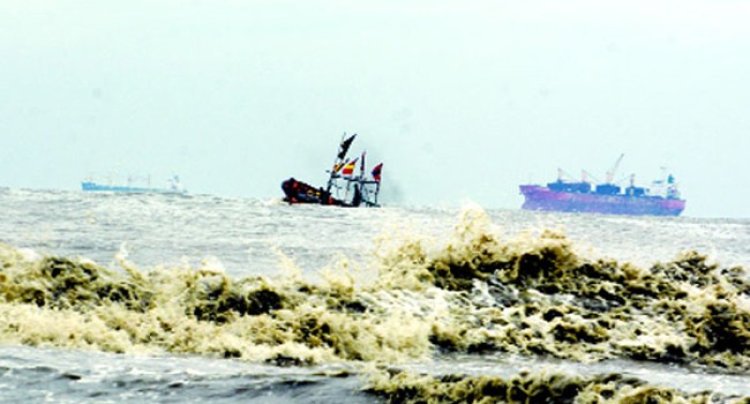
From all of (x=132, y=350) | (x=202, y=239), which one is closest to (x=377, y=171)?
(x=202, y=239)

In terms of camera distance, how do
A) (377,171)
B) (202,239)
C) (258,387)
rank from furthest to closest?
(377,171)
(202,239)
(258,387)

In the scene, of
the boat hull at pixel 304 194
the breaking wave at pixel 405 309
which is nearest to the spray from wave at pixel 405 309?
the breaking wave at pixel 405 309

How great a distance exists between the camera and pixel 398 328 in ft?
32.6

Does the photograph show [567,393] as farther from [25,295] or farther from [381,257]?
[381,257]

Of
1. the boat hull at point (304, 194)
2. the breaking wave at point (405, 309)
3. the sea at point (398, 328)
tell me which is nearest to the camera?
the sea at point (398, 328)

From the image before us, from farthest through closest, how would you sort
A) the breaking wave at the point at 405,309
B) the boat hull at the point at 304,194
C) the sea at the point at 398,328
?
the boat hull at the point at 304,194
the breaking wave at the point at 405,309
the sea at the point at 398,328

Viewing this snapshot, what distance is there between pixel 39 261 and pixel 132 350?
3.43 meters

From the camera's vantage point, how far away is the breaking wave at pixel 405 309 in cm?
922

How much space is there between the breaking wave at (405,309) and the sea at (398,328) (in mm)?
26

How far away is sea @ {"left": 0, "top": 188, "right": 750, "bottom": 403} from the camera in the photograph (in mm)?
7016

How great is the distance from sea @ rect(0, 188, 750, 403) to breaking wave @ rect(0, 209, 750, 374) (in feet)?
0.09

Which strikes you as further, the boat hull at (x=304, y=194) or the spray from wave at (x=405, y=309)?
the boat hull at (x=304, y=194)

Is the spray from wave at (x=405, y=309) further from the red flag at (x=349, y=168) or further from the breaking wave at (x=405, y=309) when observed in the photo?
the red flag at (x=349, y=168)

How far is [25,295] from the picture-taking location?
10.6 meters
